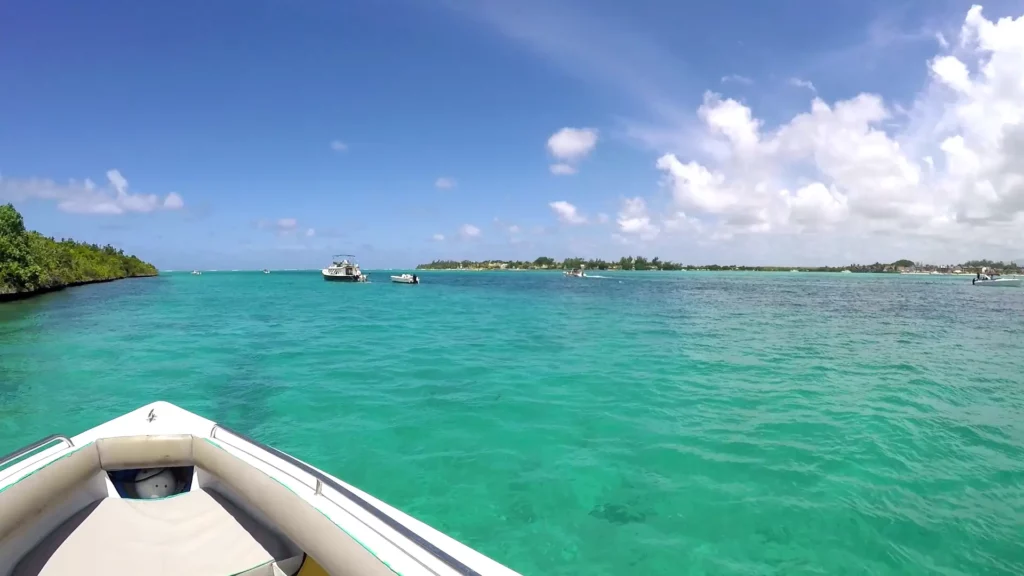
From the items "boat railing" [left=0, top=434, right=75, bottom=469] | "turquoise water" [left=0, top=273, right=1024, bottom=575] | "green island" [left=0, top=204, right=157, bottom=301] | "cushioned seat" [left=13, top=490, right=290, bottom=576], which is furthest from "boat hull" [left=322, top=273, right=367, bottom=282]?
"cushioned seat" [left=13, top=490, right=290, bottom=576]

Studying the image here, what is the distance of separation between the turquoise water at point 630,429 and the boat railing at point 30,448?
4106mm

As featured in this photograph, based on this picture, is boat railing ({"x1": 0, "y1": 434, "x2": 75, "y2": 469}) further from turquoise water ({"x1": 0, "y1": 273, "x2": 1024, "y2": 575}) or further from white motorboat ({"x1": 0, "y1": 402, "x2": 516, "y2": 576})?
turquoise water ({"x1": 0, "y1": 273, "x2": 1024, "y2": 575})

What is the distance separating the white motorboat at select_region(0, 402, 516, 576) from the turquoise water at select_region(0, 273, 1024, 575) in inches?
121

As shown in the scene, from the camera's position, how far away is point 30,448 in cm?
379

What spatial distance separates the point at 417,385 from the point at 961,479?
12.3 meters

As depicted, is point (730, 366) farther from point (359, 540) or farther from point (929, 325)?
point (929, 325)

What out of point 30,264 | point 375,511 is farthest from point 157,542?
point 30,264

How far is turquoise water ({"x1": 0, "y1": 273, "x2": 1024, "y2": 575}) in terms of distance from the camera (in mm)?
6242

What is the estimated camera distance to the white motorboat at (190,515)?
9.61 ft

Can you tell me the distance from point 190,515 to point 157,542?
419 millimetres

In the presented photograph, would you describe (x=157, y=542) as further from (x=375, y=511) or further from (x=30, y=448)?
(x=375, y=511)

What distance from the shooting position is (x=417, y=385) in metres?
13.9

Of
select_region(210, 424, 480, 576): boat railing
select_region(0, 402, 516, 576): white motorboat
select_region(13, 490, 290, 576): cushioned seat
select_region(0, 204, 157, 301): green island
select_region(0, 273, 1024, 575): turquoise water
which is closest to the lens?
select_region(210, 424, 480, 576): boat railing

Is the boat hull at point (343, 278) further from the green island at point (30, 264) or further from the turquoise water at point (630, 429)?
the turquoise water at point (630, 429)
